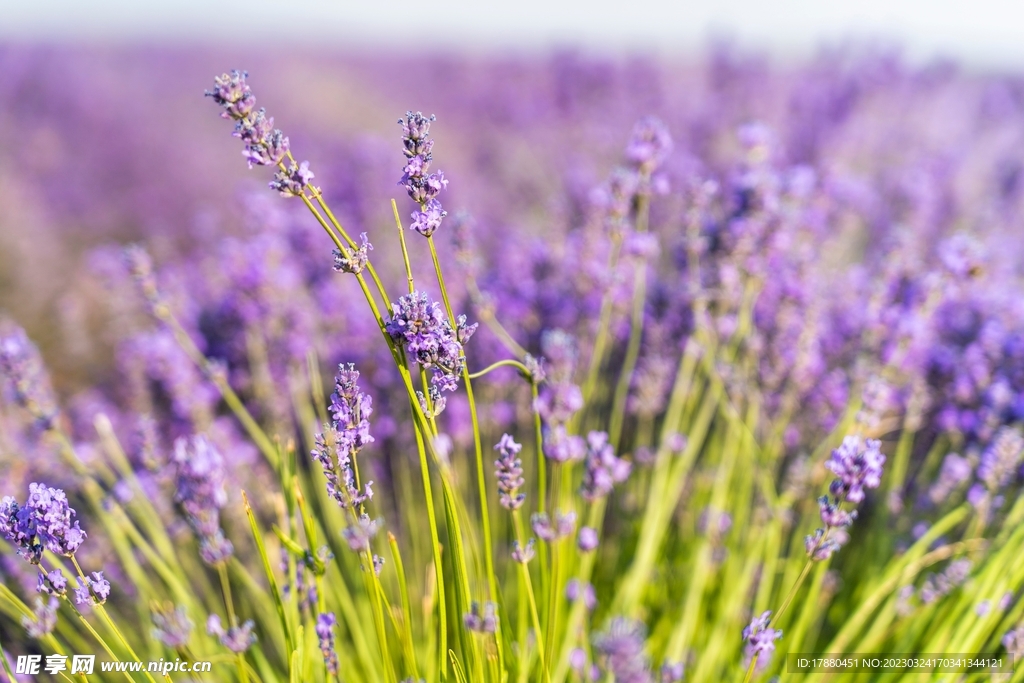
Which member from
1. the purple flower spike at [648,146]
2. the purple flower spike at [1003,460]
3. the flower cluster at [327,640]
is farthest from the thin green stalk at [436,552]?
the purple flower spike at [1003,460]

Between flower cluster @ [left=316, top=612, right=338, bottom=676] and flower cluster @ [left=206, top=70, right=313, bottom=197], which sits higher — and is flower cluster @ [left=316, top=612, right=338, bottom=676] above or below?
below

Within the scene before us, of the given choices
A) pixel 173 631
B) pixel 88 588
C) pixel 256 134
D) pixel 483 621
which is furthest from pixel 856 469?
pixel 88 588

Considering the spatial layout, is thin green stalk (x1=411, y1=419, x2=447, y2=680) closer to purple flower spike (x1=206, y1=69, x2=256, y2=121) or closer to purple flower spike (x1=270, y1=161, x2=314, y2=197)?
purple flower spike (x1=270, y1=161, x2=314, y2=197)

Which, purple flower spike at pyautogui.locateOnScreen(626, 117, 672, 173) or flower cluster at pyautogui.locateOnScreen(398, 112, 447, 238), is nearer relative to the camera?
flower cluster at pyautogui.locateOnScreen(398, 112, 447, 238)

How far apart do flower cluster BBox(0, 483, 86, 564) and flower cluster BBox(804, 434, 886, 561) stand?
144 cm

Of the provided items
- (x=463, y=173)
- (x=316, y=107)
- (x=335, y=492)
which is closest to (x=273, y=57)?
(x=316, y=107)

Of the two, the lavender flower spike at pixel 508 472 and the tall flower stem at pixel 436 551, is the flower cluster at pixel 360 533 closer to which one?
the tall flower stem at pixel 436 551

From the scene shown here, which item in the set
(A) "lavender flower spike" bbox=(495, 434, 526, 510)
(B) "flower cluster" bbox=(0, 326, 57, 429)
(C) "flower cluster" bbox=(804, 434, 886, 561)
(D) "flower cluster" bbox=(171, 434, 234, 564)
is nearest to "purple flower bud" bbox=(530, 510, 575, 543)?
(A) "lavender flower spike" bbox=(495, 434, 526, 510)

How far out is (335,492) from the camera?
110cm

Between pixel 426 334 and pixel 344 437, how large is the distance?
0.24 metres

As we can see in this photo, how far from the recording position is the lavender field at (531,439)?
1244mm

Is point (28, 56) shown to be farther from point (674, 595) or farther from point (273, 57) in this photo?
point (674, 595)

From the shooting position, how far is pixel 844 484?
122 cm

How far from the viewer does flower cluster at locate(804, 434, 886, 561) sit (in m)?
1.19
